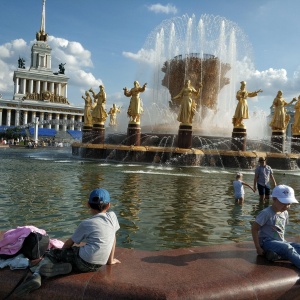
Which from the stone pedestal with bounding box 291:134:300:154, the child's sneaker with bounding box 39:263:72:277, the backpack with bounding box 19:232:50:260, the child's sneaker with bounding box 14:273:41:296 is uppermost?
the stone pedestal with bounding box 291:134:300:154

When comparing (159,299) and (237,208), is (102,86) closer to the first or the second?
(237,208)

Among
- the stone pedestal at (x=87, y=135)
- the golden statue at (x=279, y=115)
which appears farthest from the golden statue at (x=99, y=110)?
the golden statue at (x=279, y=115)

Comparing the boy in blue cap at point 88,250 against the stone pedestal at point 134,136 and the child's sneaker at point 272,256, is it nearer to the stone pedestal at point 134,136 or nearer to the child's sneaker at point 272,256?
the child's sneaker at point 272,256

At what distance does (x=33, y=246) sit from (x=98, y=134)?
2259cm

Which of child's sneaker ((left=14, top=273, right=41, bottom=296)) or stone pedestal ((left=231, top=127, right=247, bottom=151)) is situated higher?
stone pedestal ((left=231, top=127, right=247, bottom=151))

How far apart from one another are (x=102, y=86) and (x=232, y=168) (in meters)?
10.1

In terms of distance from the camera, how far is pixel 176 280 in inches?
140

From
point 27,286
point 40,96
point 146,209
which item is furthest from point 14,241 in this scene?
point 40,96

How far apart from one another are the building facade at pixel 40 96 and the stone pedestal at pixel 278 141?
243 feet

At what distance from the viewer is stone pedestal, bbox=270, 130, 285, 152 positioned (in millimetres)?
24016

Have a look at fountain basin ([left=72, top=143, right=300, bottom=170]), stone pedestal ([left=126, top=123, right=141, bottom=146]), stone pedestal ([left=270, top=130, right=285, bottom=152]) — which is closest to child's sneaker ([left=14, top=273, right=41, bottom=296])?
fountain basin ([left=72, top=143, right=300, bottom=170])

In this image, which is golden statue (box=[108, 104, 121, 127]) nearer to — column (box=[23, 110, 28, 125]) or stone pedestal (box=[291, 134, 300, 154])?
stone pedestal (box=[291, 134, 300, 154])

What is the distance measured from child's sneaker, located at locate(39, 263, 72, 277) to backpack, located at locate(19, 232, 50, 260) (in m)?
0.24

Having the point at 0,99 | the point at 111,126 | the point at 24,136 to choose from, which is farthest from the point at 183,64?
the point at 0,99
